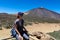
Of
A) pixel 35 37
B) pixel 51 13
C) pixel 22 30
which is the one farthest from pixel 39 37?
pixel 51 13

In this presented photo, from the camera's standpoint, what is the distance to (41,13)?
8431cm

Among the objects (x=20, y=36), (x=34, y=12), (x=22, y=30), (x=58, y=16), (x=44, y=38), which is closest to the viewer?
(x=20, y=36)

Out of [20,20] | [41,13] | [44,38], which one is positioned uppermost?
[41,13]

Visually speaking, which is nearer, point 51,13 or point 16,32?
point 16,32

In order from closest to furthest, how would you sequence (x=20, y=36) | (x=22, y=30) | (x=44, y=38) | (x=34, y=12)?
(x=20, y=36)
(x=22, y=30)
(x=44, y=38)
(x=34, y=12)

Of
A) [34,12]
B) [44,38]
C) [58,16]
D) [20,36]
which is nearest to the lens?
[20,36]

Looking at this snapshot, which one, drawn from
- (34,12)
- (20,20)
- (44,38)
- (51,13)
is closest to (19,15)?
(20,20)

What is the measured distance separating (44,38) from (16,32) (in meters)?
6.17

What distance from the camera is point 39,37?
1521 cm

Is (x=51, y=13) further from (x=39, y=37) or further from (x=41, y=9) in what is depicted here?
(x=39, y=37)

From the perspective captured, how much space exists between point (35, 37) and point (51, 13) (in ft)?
234

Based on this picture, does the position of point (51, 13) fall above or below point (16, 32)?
above

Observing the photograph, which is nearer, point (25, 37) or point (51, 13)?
point (25, 37)

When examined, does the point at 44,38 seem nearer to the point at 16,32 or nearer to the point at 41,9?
the point at 16,32
